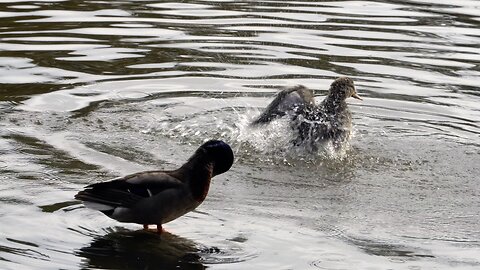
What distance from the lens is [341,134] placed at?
420 inches

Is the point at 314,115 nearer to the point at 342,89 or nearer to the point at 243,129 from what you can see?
the point at 342,89

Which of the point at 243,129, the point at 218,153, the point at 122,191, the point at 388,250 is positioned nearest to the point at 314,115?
the point at 243,129

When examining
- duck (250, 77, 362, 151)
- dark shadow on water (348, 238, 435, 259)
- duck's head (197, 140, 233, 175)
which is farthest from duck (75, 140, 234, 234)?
duck (250, 77, 362, 151)

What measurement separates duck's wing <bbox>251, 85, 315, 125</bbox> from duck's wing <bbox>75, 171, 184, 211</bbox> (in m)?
2.83

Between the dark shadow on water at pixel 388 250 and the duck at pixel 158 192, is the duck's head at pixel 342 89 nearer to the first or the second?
the duck at pixel 158 192

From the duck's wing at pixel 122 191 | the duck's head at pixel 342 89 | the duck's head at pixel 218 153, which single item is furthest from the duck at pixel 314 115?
the duck's wing at pixel 122 191

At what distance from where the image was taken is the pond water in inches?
327

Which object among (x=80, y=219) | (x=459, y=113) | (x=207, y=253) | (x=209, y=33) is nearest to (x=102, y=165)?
(x=80, y=219)

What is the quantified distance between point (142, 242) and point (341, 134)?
2.77m

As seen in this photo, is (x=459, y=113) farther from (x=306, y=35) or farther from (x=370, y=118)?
(x=306, y=35)

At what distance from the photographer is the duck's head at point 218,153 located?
844cm

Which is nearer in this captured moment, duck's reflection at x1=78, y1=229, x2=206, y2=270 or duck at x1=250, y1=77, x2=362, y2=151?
duck's reflection at x1=78, y1=229, x2=206, y2=270

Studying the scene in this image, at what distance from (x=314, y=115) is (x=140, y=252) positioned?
308 centimetres

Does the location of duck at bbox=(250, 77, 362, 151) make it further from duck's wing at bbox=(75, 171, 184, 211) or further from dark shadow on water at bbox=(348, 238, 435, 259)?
duck's wing at bbox=(75, 171, 184, 211)
